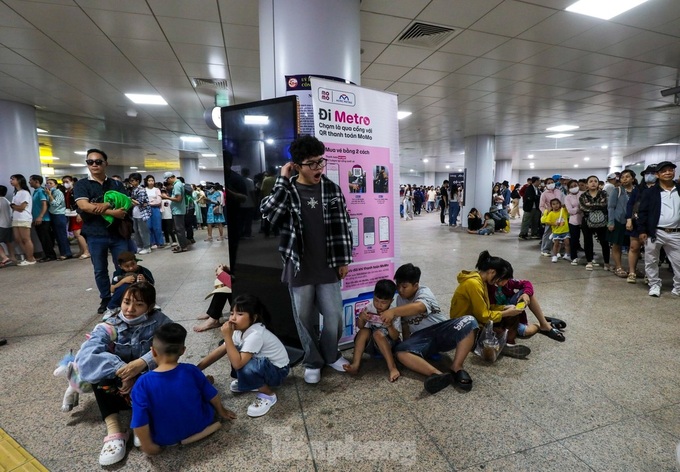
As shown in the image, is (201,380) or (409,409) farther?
(409,409)

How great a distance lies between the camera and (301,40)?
2.82m

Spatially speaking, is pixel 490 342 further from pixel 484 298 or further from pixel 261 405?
pixel 261 405

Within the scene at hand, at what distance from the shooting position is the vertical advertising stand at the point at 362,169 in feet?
8.39

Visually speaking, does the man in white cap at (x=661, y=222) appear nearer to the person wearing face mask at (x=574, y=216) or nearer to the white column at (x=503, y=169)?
the person wearing face mask at (x=574, y=216)

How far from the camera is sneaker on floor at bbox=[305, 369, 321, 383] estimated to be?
2430mm

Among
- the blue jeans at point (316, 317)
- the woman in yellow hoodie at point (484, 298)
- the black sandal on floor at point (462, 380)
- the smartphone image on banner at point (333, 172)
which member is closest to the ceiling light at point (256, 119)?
the smartphone image on banner at point (333, 172)

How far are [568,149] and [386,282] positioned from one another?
1870 cm

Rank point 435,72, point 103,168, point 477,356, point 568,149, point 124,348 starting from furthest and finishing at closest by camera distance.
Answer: point 568,149
point 435,72
point 103,168
point 477,356
point 124,348

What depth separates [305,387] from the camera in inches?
94.7

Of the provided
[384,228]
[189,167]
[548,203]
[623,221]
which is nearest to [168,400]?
[384,228]

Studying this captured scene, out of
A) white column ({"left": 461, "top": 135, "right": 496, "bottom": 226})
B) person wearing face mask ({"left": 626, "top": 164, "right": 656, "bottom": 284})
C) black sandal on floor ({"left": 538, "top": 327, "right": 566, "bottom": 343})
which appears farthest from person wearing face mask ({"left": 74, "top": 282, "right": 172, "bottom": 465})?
white column ({"left": 461, "top": 135, "right": 496, "bottom": 226})

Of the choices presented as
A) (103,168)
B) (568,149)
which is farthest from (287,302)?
(568,149)

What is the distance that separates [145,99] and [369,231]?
23.6 ft

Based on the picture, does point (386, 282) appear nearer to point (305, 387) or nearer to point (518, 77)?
point (305, 387)
